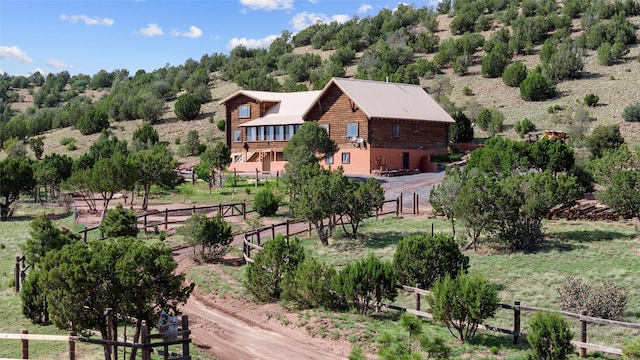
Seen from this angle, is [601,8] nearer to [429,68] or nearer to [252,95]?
[429,68]

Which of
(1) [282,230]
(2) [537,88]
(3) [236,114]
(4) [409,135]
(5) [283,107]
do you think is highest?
(2) [537,88]

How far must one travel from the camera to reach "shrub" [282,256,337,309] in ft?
70.0

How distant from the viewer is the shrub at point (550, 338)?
51.6 ft

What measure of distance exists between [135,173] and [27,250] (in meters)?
15.0

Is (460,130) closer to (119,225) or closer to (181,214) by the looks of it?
(181,214)

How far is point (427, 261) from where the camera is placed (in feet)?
73.8

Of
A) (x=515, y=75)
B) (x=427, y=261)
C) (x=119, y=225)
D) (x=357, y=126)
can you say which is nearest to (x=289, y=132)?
(x=357, y=126)

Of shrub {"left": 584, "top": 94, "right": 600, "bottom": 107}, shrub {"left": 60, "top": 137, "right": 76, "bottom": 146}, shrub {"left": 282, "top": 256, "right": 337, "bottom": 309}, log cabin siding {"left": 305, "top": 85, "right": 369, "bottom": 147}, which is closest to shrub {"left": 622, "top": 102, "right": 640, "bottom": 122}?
shrub {"left": 584, "top": 94, "right": 600, "bottom": 107}

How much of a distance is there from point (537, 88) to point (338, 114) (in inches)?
1004

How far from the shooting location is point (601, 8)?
309ft

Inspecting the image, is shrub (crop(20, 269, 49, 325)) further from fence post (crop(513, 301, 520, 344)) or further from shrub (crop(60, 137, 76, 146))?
shrub (crop(60, 137, 76, 146))

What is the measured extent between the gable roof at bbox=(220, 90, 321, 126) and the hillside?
1326cm

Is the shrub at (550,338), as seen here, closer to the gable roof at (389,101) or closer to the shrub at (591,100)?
the gable roof at (389,101)

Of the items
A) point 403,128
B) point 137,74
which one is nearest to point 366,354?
point 403,128
